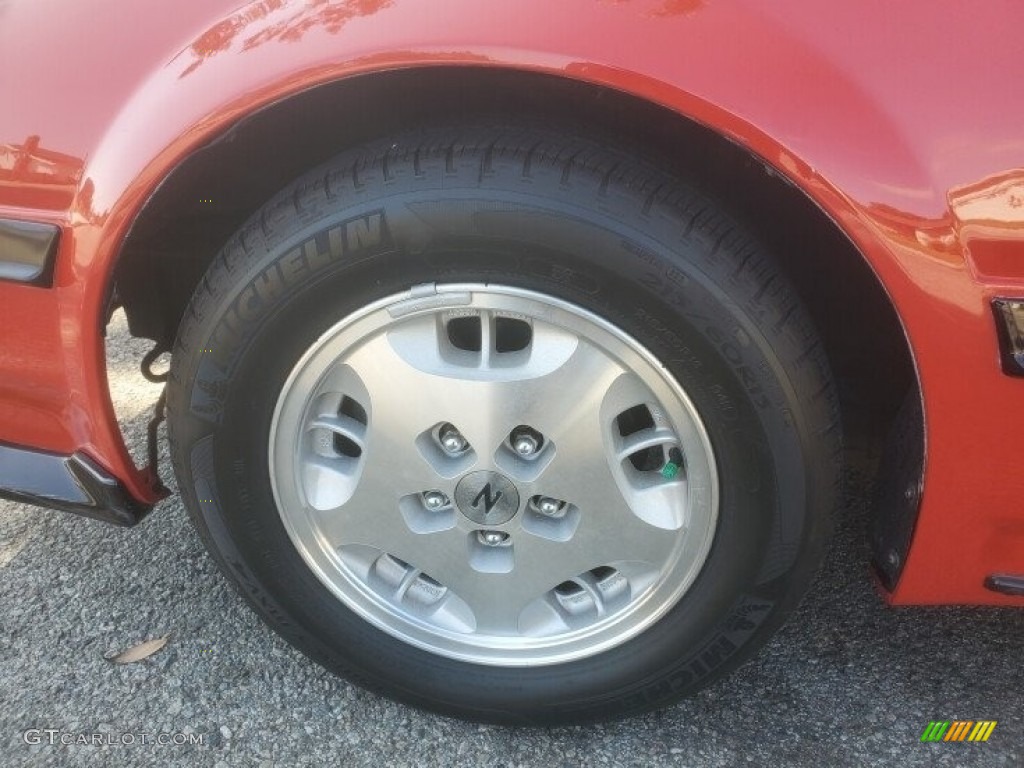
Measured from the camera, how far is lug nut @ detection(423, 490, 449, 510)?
58.5 inches

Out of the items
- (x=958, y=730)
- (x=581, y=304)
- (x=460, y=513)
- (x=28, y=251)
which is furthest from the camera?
(x=958, y=730)

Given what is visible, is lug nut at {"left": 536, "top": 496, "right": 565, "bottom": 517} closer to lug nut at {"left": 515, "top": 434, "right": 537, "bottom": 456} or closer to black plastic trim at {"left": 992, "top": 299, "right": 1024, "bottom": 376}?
lug nut at {"left": 515, "top": 434, "right": 537, "bottom": 456}

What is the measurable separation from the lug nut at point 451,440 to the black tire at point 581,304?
0.25m

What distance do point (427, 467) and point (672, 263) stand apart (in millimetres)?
506

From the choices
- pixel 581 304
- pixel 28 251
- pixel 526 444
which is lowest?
pixel 28 251

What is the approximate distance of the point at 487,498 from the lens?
145cm

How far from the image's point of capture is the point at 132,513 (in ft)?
5.14

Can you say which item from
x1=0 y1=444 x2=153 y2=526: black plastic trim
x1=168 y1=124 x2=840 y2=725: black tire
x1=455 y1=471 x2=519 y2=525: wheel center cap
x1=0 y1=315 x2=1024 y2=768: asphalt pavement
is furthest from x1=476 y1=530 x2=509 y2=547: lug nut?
x1=0 y1=444 x2=153 y2=526: black plastic trim

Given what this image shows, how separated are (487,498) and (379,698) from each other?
52 centimetres

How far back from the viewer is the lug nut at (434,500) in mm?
1485

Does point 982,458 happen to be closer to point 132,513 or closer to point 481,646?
point 481,646

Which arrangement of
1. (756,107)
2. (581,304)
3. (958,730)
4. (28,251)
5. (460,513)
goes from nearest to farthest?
1. (756,107)
2. (581,304)
3. (28,251)
4. (460,513)
5. (958,730)

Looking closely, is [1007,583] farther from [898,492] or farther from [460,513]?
[460,513]

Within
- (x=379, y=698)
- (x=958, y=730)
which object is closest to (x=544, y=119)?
(x=379, y=698)
